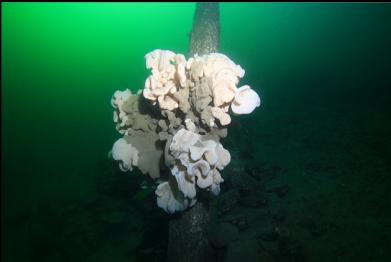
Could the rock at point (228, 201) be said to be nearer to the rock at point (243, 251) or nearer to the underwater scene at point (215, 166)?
the underwater scene at point (215, 166)

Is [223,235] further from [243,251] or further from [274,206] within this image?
[274,206]

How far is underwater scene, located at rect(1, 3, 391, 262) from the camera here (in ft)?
9.36

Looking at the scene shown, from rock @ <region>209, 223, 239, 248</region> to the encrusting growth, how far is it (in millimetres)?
1400

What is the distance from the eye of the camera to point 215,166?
2.74 meters

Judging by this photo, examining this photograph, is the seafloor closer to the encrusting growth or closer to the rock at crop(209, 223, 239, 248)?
the rock at crop(209, 223, 239, 248)

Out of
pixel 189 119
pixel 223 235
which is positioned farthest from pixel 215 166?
pixel 223 235

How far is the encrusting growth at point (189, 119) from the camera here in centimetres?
268

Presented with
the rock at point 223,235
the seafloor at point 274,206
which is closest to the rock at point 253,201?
the seafloor at point 274,206

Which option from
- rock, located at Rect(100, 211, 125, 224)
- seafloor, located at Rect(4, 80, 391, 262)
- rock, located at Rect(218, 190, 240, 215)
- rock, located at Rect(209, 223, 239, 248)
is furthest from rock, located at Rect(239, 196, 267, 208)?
rock, located at Rect(100, 211, 125, 224)

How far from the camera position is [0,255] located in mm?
6805

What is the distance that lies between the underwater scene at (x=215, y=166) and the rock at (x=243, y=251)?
2 centimetres

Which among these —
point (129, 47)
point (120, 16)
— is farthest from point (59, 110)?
point (120, 16)

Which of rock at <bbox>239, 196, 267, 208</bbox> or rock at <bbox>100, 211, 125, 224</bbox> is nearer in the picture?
rock at <bbox>239, 196, 267, 208</bbox>

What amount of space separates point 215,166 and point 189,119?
550 millimetres
